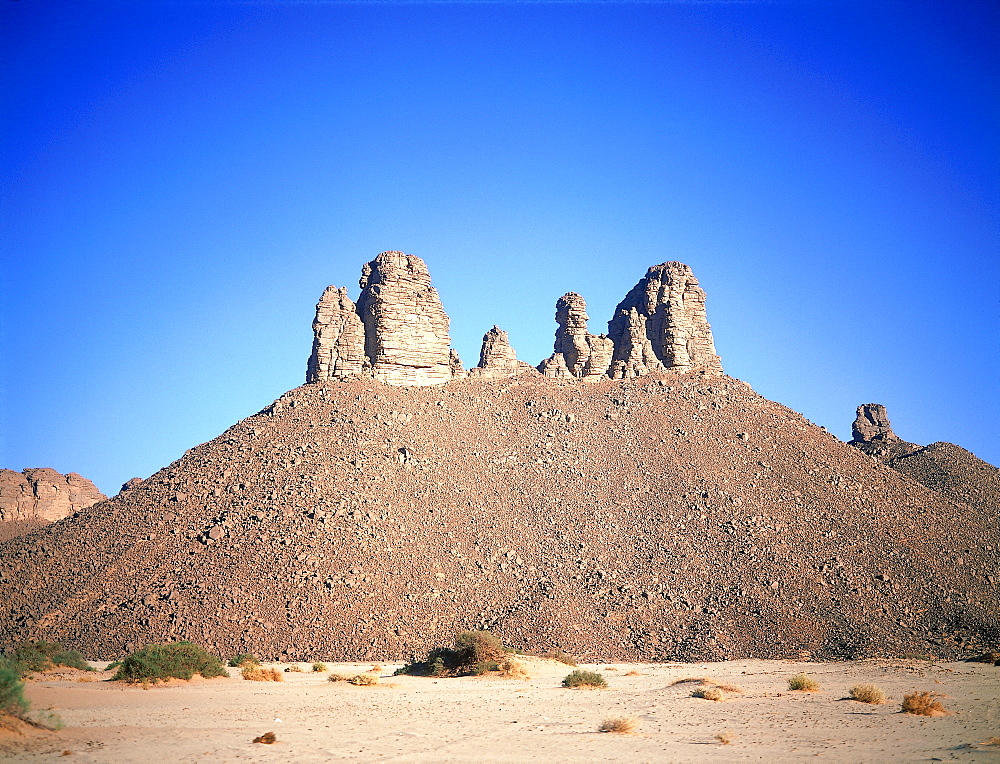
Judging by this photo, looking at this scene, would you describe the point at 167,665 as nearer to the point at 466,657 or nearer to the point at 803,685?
the point at 466,657

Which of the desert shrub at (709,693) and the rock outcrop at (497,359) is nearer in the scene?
the desert shrub at (709,693)

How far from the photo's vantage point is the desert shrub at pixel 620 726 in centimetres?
1927

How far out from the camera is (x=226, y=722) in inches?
774

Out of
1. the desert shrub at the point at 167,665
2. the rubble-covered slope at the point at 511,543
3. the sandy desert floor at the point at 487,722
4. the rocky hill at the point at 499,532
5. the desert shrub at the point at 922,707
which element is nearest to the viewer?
the sandy desert floor at the point at 487,722

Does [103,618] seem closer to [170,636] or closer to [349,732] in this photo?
[170,636]

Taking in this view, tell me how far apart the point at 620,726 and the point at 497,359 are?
50.3m

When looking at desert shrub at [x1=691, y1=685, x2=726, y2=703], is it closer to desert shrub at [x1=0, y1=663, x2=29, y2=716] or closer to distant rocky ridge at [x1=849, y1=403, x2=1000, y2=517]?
desert shrub at [x1=0, y1=663, x2=29, y2=716]

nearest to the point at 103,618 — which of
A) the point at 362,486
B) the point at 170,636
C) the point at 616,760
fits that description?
the point at 170,636

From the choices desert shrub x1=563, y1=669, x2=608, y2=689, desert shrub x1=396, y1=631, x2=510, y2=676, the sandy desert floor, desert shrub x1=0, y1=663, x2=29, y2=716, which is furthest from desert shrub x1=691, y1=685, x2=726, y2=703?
desert shrub x1=0, y1=663, x2=29, y2=716

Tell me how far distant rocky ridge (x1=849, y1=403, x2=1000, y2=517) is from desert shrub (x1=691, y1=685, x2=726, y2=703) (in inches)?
1635

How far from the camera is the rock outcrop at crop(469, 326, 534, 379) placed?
6781cm

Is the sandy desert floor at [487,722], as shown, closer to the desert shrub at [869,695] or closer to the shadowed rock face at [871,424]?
the desert shrub at [869,695]

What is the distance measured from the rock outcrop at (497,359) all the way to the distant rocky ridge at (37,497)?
4817cm

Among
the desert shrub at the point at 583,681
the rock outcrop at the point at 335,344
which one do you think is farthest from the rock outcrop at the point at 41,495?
the desert shrub at the point at 583,681
